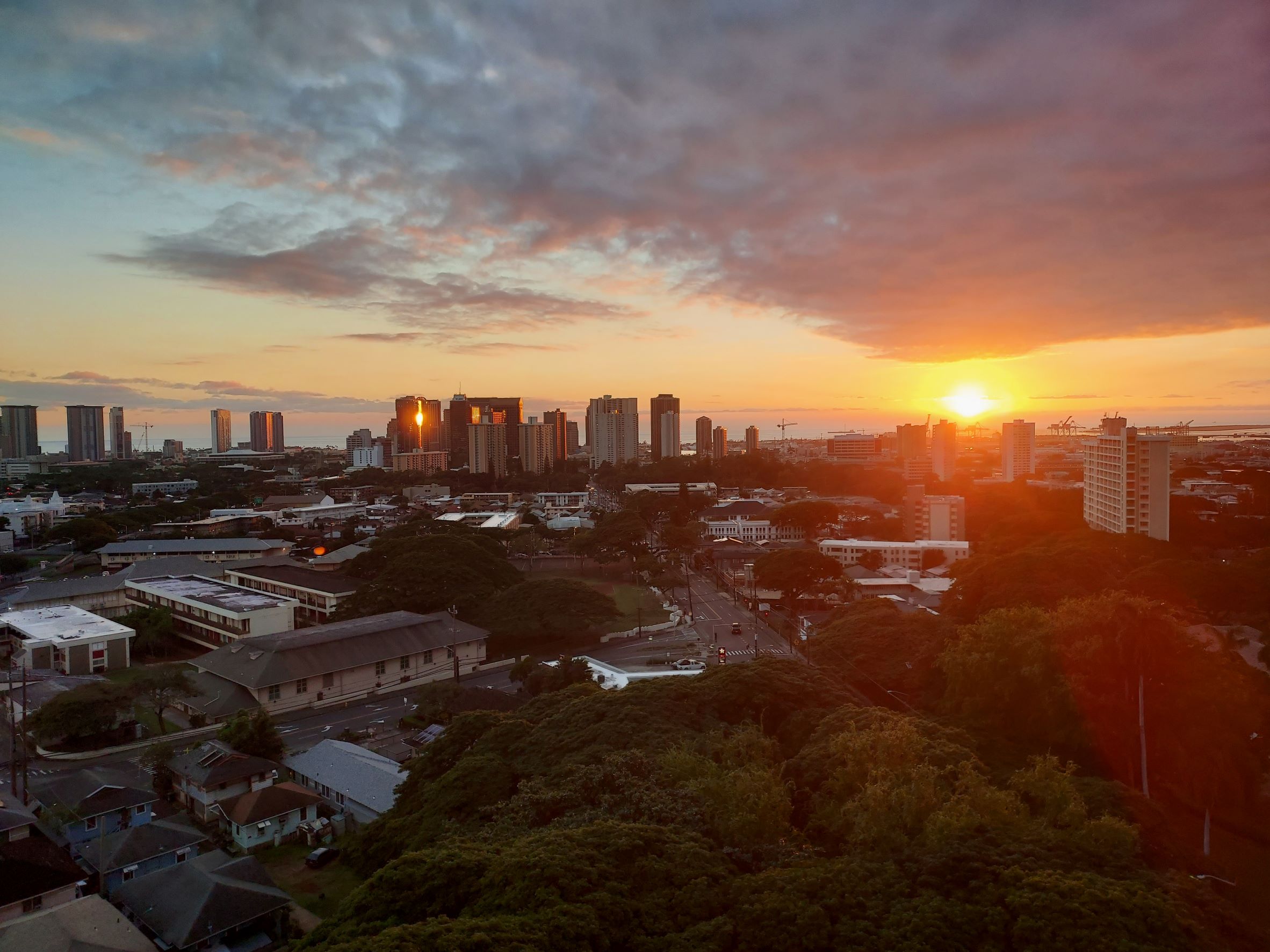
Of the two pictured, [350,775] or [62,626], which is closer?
[350,775]

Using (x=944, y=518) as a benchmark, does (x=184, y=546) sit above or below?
below

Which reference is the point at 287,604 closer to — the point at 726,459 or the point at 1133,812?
the point at 1133,812

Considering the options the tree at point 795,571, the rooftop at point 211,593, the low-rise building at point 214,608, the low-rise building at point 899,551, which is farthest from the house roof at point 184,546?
the low-rise building at point 899,551

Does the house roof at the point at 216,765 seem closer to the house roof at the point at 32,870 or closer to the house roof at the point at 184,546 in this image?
the house roof at the point at 32,870

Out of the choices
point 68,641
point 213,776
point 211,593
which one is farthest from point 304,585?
point 213,776

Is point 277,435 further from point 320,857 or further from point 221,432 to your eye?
point 320,857

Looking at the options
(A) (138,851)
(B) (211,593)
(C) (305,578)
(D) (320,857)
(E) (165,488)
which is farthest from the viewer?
(E) (165,488)
